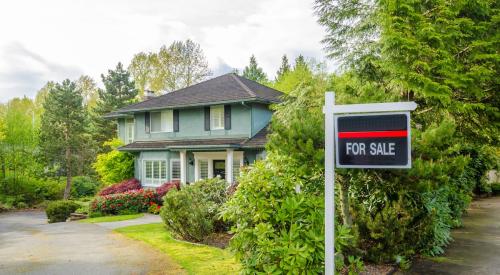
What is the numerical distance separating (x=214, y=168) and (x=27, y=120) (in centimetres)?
1780

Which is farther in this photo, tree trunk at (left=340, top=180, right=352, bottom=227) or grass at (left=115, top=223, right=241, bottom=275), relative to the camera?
grass at (left=115, top=223, right=241, bottom=275)

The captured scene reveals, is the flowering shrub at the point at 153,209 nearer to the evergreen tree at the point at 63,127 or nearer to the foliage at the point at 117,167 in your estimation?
the foliage at the point at 117,167

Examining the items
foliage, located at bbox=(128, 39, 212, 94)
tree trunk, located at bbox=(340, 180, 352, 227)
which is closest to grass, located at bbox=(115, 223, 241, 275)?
tree trunk, located at bbox=(340, 180, 352, 227)

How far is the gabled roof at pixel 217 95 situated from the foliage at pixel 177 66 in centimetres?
1481

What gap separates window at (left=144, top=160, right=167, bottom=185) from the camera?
2134cm

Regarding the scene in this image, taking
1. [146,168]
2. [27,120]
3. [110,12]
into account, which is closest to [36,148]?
[27,120]

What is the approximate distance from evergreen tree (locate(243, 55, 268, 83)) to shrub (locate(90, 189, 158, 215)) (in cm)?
3874

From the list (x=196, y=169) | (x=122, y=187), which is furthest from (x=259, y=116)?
(x=122, y=187)

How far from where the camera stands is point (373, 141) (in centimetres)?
371

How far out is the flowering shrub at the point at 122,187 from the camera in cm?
2084

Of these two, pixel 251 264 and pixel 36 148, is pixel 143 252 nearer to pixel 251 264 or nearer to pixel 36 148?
pixel 251 264

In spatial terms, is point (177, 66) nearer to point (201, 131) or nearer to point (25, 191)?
point (25, 191)

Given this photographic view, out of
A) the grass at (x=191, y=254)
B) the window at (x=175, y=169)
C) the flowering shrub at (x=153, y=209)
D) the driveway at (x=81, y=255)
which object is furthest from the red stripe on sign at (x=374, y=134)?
the window at (x=175, y=169)

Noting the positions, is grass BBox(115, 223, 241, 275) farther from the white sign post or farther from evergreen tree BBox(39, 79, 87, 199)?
evergreen tree BBox(39, 79, 87, 199)
